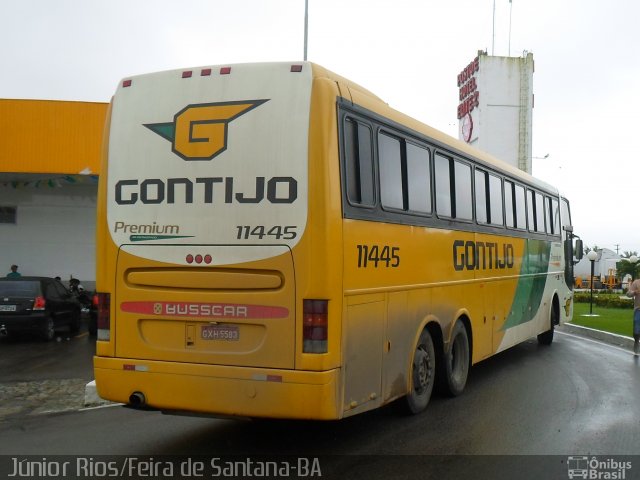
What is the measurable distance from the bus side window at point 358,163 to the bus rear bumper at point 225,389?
159 centimetres

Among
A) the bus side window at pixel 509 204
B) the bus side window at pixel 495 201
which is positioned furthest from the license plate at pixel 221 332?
the bus side window at pixel 509 204

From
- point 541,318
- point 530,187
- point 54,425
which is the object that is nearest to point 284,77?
point 54,425

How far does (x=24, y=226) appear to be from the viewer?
21312 millimetres

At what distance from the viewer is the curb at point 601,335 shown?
49.8ft

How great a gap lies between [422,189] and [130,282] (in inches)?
130

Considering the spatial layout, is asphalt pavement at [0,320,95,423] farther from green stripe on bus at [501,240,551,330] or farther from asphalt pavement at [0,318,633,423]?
green stripe on bus at [501,240,551,330]

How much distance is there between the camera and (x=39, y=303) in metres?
14.5

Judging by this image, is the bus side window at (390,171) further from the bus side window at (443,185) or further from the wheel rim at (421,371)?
the wheel rim at (421,371)

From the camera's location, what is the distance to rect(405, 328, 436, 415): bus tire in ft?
23.9

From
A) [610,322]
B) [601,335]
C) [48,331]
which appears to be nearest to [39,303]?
[48,331]

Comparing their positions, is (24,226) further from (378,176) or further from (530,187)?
(378,176)

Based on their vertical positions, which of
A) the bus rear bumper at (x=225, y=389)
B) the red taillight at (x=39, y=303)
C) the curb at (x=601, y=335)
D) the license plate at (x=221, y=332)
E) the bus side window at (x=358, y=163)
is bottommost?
the curb at (x=601, y=335)

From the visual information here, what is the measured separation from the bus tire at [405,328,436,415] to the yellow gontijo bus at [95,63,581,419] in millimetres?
380

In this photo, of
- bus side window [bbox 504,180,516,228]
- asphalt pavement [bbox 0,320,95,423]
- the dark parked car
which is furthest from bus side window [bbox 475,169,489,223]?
the dark parked car
